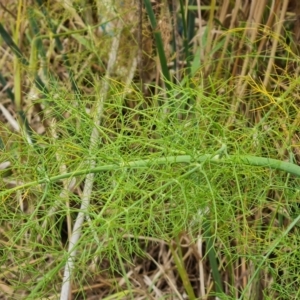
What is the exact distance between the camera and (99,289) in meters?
1.41

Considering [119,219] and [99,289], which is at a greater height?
[119,219]

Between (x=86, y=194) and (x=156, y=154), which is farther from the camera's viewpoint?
(x=86, y=194)

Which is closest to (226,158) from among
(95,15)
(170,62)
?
(170,62)

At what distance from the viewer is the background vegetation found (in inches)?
37.7

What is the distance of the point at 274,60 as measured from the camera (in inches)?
52.5

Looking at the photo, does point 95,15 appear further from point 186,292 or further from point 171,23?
point 186,292

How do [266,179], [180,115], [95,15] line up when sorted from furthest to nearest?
[95,15] < [180,115] < [266,179]

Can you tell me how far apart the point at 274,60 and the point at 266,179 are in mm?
387

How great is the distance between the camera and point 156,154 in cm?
94

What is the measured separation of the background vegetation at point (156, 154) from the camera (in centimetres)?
96

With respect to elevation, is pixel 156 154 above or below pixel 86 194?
above

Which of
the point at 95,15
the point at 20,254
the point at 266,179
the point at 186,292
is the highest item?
the point at 95,15

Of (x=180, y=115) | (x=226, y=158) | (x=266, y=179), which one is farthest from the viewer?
(x=180, y=115)

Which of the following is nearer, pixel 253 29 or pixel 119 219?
pixel 119 219
